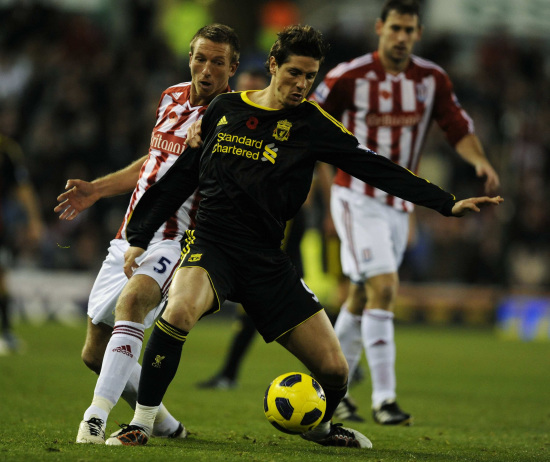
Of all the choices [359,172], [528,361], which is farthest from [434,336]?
[359,172]

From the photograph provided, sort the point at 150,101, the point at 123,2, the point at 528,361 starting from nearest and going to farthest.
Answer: the point at 528,361
the point at 150,101
the point at 123,2

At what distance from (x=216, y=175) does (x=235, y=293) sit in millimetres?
639

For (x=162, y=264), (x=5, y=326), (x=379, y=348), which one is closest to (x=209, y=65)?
(x=162, y=264)

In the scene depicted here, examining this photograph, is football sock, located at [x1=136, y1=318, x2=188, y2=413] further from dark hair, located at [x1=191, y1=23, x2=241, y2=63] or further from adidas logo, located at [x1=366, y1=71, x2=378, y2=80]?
adidas logo, located at [x1=366, y1=71, x2=378, y2=80]

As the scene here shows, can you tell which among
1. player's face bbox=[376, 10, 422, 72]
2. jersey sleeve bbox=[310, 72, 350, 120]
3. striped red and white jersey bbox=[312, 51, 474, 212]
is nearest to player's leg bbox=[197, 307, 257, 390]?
striped red and white jersey bbox=[312, 51, 474, 212]

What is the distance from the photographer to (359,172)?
16.3 ft

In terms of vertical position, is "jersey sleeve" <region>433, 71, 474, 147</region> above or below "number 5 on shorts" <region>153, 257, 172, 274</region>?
above

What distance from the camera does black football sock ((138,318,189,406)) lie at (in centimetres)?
456

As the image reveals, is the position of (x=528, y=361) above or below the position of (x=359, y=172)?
below

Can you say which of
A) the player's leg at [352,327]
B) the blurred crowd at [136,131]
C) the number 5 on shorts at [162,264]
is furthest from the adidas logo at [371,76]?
the blurred crowd at [136,131]

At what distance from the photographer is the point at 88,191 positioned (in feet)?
17.4

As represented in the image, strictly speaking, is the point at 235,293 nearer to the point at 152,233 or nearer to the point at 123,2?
the point at 152,233

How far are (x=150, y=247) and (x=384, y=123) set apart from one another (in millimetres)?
2528

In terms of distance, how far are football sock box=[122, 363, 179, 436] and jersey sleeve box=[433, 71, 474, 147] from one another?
321cm
